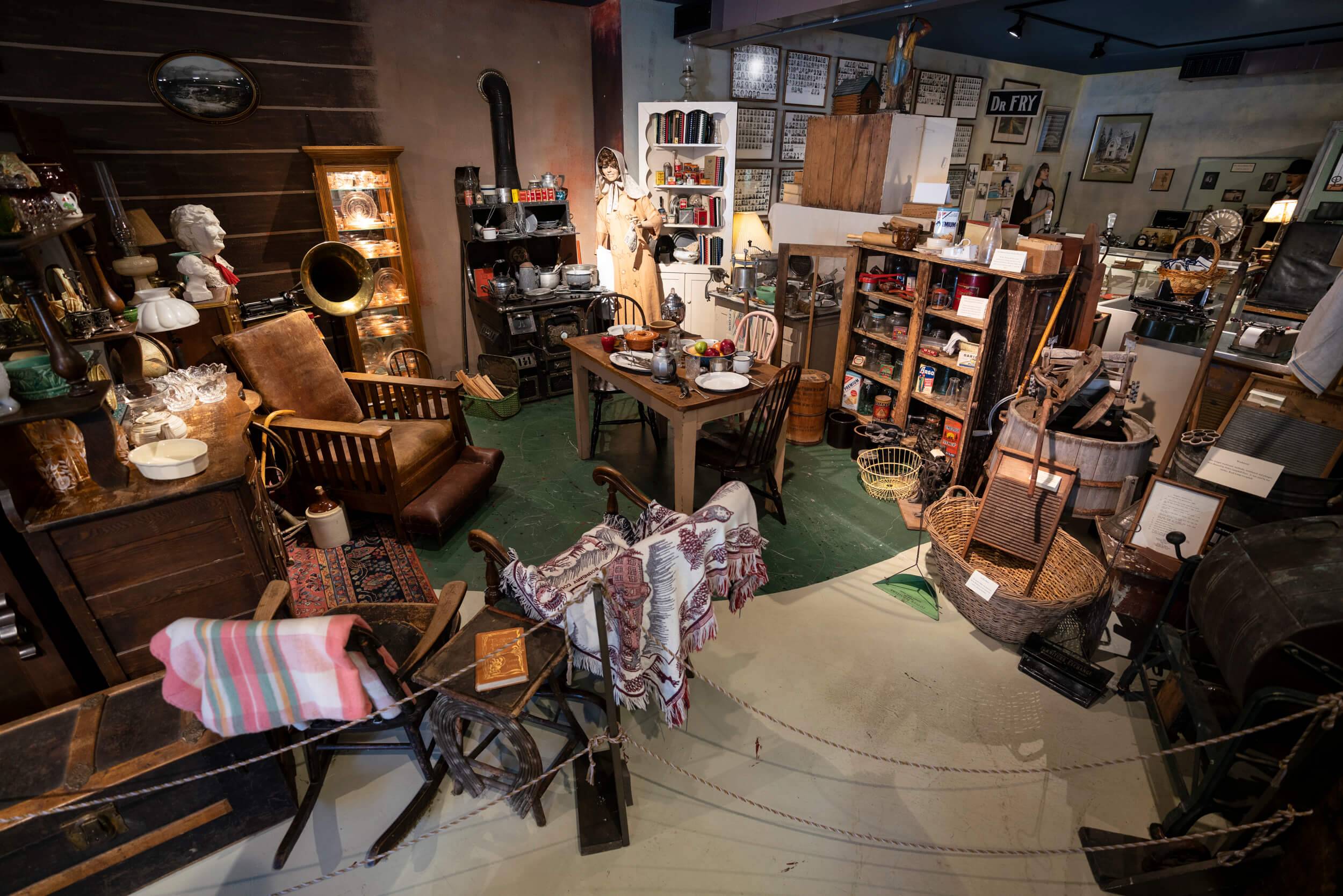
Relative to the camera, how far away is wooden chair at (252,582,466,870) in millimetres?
2041

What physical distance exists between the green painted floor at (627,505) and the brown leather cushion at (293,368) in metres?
1.04

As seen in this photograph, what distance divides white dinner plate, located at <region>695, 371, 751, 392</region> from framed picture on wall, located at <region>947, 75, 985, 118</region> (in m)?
6.46

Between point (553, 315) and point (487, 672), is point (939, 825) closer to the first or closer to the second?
point (487, 672)

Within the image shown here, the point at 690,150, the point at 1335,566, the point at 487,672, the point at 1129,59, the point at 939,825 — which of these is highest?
the point at 1129,59

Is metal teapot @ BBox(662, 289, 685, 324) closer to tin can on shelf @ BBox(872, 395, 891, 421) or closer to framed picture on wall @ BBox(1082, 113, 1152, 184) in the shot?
tin can on shelf @ BBox(872, 395, 891, 421)

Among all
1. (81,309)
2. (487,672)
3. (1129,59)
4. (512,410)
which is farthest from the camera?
(1129,59)

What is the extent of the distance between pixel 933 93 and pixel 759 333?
5284mm

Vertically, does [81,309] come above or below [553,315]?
above

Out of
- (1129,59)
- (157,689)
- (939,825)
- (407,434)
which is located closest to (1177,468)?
(939,825)

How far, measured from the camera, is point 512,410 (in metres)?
5.34

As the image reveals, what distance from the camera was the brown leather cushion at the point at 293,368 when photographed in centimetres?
335

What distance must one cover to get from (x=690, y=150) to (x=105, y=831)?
593cm

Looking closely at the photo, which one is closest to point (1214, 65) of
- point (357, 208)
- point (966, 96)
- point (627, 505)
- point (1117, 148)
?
point (1117, 148)

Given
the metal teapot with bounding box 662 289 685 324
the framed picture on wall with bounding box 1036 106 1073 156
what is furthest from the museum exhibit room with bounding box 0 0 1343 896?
the framed picture on wall with bounding box 1036 106 1073 156
